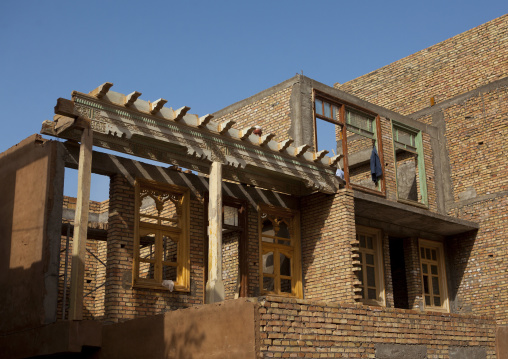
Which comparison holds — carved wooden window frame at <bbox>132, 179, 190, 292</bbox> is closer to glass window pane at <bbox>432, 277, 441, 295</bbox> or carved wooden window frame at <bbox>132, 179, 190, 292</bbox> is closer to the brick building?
the brick building

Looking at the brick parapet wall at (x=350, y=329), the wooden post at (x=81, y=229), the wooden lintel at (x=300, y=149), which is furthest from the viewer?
the wooden lintel at (x=300, y=149)

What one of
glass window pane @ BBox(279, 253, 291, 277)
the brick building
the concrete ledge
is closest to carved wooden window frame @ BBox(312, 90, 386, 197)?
the brick building

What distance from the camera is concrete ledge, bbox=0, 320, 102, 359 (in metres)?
10.0

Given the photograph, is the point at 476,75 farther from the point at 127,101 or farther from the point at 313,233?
the point at 127,101

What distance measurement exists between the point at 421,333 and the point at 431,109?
1004 cm

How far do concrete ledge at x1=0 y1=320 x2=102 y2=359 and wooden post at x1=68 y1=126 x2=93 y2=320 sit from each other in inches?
7.7

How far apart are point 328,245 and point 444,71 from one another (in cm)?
858

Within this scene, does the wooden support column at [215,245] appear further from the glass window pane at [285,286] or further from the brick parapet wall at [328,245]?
the glass window pane at [285,286]

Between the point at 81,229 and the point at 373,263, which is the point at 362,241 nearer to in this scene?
the point at 373,263

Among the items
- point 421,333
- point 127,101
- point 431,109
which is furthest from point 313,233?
point 431,109

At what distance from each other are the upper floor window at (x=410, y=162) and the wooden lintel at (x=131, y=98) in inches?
326

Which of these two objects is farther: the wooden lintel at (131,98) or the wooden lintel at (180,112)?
the wooden lintel at (180,112)

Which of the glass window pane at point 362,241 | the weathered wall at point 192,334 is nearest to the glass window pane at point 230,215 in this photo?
the glass window pane at point 362,241

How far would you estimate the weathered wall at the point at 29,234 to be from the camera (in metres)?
10.9
